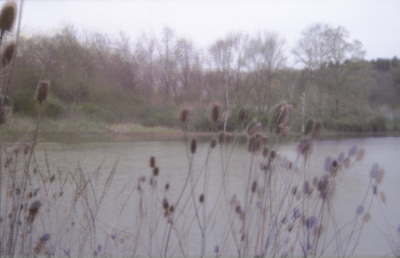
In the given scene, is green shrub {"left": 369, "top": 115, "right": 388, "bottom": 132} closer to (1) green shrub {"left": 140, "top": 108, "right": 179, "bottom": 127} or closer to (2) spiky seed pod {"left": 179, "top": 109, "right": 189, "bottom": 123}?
(1) green shrub {"left": 140, "top": 108, "right": 179, "bottom": 127}

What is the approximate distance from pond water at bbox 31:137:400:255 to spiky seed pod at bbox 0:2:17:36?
2.07 ft

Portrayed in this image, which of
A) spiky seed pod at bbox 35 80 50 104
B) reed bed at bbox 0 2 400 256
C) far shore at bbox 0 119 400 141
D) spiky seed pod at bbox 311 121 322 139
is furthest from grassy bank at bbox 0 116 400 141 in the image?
spiky seed pod at bbox 35 80 50 104

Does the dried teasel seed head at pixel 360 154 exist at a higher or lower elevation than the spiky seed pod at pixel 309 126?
lower

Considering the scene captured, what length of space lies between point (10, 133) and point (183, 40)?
0.90 meters

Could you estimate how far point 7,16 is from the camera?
0.85 metres

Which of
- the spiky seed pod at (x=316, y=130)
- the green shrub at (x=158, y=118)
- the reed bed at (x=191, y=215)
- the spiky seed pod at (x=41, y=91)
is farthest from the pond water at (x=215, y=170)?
the spiky seed pod at (x=41, y=91)

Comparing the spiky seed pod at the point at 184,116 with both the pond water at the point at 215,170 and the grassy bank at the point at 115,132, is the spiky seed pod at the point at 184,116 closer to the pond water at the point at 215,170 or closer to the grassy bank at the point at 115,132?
the pond water at the point at 215,170

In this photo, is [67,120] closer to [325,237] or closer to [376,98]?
[325,237]

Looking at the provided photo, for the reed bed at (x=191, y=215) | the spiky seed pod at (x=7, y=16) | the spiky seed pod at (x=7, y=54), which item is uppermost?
the spiky seed pod at (x=7, y=16)

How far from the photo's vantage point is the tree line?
5.30 feet

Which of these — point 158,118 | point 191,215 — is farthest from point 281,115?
point 158,118

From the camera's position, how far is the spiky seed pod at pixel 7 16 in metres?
0.84

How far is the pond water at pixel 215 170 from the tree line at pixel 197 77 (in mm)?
184

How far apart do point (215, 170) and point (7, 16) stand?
1.24 m
